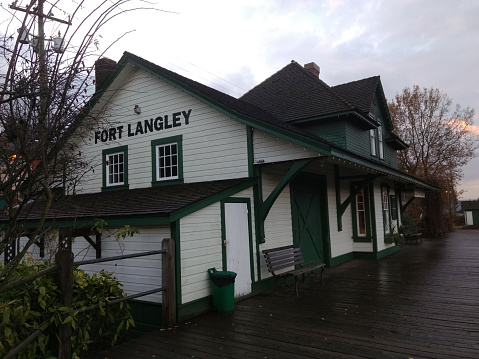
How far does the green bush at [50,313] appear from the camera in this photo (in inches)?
147

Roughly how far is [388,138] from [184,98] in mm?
11337

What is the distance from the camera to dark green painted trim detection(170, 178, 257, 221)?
6230 millimetres

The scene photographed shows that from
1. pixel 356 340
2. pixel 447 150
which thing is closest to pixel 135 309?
pixel 356 340

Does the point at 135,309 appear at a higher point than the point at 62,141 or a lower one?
lower

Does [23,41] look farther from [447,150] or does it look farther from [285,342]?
[447,150]

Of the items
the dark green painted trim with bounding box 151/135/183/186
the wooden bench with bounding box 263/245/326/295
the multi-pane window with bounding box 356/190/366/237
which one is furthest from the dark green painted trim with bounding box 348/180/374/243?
the dark green painted trim with bounding box 151/135/183/186

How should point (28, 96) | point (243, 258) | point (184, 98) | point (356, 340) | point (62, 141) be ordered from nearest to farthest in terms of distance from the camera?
point (28, 96) < point (62, 141) < point (356, 340) < point (243, 258) < point (184, 98)

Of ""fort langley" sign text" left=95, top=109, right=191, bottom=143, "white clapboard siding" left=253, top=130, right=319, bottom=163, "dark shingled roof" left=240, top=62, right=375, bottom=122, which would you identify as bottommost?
"white clapboard siding" left=253, top=130, right=319, bottom=163

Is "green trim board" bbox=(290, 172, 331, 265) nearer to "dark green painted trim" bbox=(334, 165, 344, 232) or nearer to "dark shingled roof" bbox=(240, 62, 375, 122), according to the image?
"dark green painted trim" bbox=(334, 165, 344, 232)

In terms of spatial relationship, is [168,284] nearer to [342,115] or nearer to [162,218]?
[162,218]

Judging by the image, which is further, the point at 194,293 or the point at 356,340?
the point at 194,293

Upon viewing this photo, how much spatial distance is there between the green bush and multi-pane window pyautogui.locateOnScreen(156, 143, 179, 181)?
16.4 feet

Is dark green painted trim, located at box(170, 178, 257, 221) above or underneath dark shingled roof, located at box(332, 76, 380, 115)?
underneath

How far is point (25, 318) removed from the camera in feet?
12.5
